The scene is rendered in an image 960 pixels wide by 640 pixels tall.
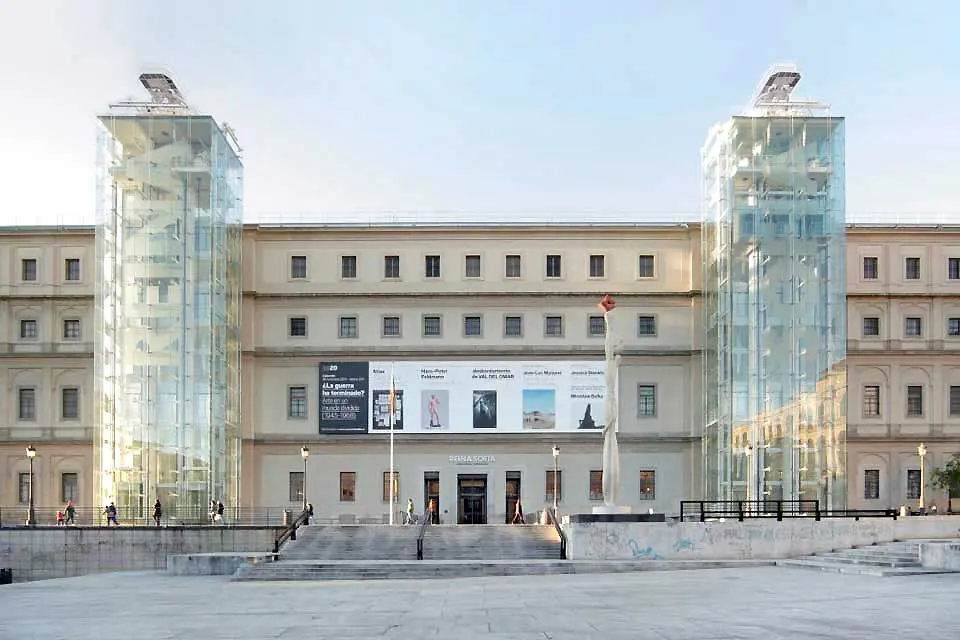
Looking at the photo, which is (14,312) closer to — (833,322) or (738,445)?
(738,445)

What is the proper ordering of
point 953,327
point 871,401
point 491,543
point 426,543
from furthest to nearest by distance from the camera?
point 953,327, point 871,401, point 426,543, point 491,543

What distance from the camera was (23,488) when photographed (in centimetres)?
5862

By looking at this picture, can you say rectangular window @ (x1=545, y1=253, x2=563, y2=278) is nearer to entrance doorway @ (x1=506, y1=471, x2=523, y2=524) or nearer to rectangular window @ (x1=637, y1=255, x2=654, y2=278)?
rectangular window @ (x1=637, y1=255, x2=654, y2=278)

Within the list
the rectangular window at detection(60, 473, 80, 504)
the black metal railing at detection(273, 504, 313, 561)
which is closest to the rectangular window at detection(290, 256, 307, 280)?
the rectangular window at detection(60, 473, 80, 504)

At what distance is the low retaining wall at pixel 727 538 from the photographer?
3362 cm

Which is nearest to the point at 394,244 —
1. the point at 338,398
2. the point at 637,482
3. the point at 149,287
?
the point at 338,398

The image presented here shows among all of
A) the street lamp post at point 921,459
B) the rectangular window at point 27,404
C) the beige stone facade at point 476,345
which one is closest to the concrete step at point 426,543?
the beige stone facade at point 476,345

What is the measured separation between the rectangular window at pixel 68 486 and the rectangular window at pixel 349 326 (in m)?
15.4

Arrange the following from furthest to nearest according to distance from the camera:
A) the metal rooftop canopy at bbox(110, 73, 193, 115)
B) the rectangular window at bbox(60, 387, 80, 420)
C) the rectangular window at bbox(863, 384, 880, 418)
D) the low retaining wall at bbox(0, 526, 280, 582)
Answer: the rectangular window at bbox(863, 384, 880, 418) → the rectangular window at bbox(60, 387, 80, 420) → the metal rooftop canopy at bbox(110, 73, 193, 115) → the low retaining wall at bbox(0, 526, 280, 582)

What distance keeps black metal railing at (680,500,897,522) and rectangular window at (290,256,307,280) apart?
878 inches

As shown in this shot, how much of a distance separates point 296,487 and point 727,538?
29297 millimetres

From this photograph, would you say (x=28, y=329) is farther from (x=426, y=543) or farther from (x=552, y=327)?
(x=426, y=543)

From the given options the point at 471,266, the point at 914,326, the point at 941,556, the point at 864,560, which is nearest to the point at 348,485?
the point at 471,266

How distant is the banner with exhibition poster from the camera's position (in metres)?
57.9
